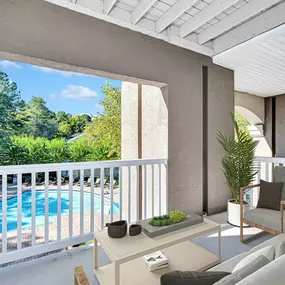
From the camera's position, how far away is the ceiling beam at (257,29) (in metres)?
2.46

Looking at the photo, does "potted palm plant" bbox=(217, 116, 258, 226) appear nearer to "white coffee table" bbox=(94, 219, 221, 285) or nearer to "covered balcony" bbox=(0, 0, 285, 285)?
"covered balcony" bbox=(0, 0, 285, 285)

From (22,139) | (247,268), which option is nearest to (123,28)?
(247,268)

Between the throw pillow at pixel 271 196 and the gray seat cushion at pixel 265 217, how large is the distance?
92mm

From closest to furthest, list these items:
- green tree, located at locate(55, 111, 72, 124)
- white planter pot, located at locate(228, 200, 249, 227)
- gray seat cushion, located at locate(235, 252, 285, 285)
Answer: gray seat cushion, located at locate(235, 252, 285, 285) → white planter pot, located at locate(228, 200, 249, 227) → green tree, located at locate(55, 111, 72, 124)

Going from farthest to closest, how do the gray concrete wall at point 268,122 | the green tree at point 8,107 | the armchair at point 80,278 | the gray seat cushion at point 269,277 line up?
1. the green tree at point 8,107
2. the gray concrete wall at point 268,122
3. the armchair at point 80,278
4. the gray seat cushion at point 269,277

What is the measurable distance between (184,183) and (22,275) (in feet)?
7.70

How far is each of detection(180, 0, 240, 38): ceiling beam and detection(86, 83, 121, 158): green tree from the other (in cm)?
804

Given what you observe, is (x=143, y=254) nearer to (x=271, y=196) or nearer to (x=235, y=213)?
(x=271, y=196)

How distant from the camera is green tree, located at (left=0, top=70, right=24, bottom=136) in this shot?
7.70 meters

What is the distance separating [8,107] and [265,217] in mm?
9061

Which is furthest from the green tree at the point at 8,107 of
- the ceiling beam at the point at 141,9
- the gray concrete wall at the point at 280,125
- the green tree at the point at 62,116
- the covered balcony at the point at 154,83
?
the gray concrete wall at the point at 280,125

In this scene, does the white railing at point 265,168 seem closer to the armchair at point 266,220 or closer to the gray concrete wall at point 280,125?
the armchair at point 266,220

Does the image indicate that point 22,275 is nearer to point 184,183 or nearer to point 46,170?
point 46,170

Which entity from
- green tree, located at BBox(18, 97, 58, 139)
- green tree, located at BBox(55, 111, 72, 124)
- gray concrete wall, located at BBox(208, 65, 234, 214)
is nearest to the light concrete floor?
gray concrete wall, located at BBox(208, 65, 234, 214)
